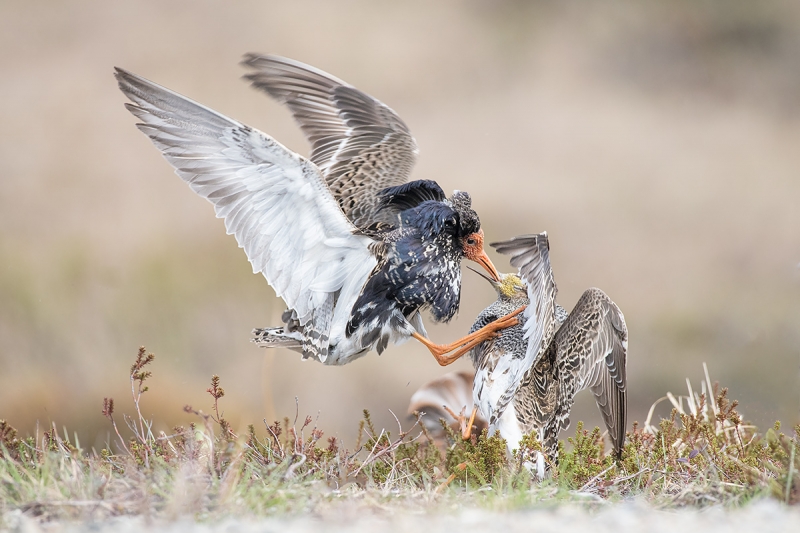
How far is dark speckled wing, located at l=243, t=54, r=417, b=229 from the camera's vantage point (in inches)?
254

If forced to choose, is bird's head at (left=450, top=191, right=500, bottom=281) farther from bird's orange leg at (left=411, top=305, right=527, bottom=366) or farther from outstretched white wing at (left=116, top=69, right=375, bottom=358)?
outstretched white wing at (left=116, top=69, right=375, bottom=358)

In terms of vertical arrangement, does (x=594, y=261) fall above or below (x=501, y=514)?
above

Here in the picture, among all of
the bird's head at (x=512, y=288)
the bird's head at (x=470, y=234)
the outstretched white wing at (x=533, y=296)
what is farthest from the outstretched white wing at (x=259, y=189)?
the outstretched white wing at (x=533, y=296)

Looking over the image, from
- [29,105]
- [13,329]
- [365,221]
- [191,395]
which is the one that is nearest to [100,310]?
[13,329]

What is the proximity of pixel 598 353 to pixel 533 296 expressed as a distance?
77 centimetres

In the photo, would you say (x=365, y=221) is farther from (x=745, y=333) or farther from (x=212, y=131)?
(x=745, y=333)

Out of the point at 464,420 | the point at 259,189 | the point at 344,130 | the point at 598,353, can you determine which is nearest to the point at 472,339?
the point at 464,420

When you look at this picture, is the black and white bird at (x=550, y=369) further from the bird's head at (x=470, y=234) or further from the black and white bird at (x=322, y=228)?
the bird's head at (x=470, y=234)

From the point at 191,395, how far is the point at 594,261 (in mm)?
6525

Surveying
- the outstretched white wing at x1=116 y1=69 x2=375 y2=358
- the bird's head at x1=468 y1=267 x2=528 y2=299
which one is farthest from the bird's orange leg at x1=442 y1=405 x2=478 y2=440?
the outstretched white wing at x1=116 y1=69 x2=375 y2=358

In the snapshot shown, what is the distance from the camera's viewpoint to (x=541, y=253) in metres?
4.73

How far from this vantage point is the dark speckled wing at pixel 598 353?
17.3ft

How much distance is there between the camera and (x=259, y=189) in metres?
5.04

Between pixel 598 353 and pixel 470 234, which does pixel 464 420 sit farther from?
pixel 470 234
